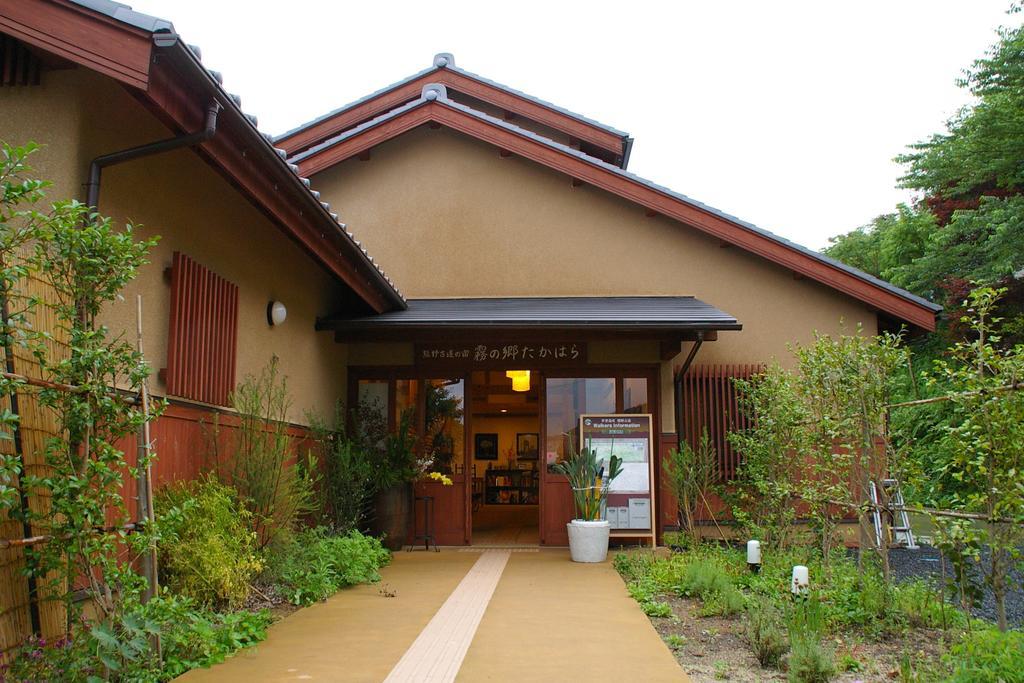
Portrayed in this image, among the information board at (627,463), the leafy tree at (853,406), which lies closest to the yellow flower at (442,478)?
the information board at (627,463)

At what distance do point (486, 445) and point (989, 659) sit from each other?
1567 cm

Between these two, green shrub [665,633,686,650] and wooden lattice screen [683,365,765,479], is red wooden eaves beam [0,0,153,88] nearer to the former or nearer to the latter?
green shrub [665,633,686,650]

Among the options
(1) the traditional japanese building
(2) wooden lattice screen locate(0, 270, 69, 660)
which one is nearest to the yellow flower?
(1) the traditional japanese building

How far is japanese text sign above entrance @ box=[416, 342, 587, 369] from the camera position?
10516 millimetres

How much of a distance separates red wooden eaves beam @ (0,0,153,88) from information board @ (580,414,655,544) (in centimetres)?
701

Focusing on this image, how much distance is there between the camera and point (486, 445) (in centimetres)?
1922

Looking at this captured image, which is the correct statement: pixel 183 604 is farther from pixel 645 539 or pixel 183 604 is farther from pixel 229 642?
pixel 645 539

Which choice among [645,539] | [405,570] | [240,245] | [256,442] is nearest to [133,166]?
[240,245]

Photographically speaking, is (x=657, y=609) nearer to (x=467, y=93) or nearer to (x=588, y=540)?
(x=588, y=540)

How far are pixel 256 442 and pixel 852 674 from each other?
4534mm

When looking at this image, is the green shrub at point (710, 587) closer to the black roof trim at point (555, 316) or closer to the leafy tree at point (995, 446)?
the leafy tree at point (995, 446)

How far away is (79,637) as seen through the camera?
3775 millimetres

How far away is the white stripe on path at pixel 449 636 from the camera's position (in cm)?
459

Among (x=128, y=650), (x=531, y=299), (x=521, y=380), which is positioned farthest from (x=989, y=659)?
Result: (x=521, y=380)
